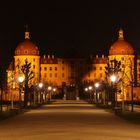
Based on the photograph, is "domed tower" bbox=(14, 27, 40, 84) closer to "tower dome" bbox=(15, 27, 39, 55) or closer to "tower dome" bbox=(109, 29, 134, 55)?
"tower dome" bbox=(15, 27, 39, 55)

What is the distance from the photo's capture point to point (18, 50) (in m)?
182

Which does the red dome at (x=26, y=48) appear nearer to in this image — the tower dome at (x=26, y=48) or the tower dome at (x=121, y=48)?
the tower dome at (x=26, y=48)

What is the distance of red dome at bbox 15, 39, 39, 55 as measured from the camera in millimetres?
181875

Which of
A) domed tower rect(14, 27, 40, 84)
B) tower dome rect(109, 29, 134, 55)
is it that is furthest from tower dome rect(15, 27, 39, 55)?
tower dome rect(109, 29, 134, 55)

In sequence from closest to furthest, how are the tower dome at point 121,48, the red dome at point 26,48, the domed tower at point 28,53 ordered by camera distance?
1. the tower dome at point 121,48
2. the domed tower at point 28,53
3. the red dome at point 26,48

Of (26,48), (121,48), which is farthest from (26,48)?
(121,48)

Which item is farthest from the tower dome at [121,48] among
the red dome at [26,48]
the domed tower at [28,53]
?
the red dome at [26,48]

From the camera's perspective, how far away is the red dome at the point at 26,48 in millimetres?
181875

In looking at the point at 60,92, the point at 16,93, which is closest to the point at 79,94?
the point at 60,92

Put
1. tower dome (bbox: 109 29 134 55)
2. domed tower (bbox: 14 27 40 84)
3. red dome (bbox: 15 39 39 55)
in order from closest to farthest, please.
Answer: tower dome (bbox: 109 29 134 55), domed tower (bbox: 14 27 40 84), red dome (bbox: 15 39 39 55)

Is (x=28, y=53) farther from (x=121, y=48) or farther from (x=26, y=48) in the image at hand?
(x=121, y=48)

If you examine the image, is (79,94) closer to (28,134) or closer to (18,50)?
(18,50)

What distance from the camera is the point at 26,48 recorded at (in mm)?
182125

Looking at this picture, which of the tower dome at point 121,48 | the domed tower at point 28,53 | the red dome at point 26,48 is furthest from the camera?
the red dome at point 26,48
